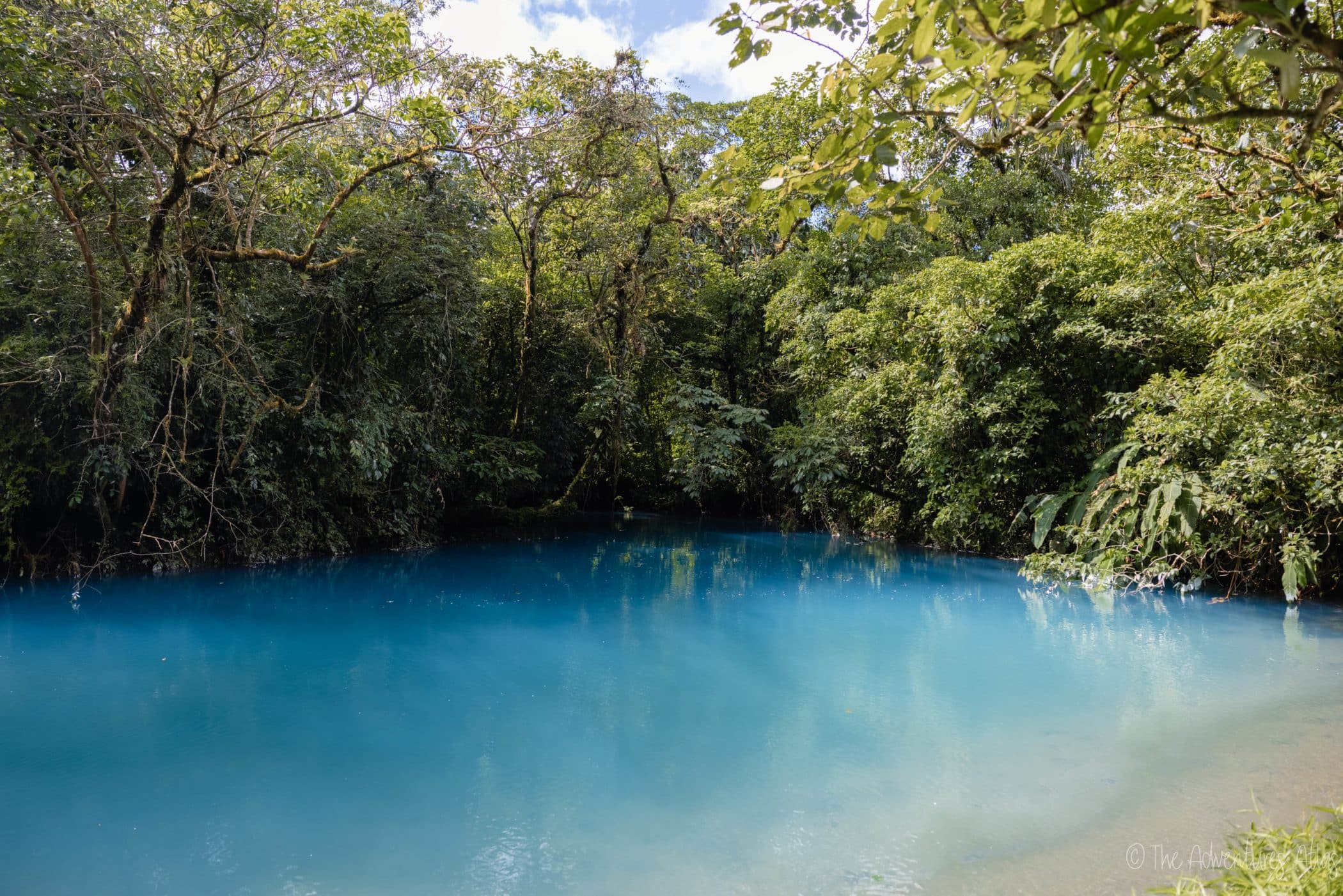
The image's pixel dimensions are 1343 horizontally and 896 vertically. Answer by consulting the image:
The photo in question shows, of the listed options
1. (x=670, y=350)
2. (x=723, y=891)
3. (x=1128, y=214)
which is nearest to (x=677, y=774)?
(x=723, y=891)

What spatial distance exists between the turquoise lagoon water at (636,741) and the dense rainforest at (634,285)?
1643 millimetres

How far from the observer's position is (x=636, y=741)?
414cm

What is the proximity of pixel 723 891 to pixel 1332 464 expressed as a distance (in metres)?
6.43

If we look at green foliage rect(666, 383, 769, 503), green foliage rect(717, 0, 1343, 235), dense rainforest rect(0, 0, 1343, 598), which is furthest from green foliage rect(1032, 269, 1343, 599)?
green foliage rect(666, 383, 769, 503)

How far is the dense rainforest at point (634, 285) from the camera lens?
2.62 meters

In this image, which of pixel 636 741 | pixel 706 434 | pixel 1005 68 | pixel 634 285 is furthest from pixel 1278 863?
pixel 634 285

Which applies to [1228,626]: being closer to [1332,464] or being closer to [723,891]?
[1332,464]

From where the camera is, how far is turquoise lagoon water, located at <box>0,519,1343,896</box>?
291cm

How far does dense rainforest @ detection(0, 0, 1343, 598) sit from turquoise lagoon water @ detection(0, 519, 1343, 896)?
1.64 metres

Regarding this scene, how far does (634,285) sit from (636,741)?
11.7 m

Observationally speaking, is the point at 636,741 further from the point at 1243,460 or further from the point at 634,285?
the point at 634,285

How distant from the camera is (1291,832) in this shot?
2879mm

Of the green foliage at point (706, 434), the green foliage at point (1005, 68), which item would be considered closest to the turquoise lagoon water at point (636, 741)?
the green foliage at point (1005, 68)

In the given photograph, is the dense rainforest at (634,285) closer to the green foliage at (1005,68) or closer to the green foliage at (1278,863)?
the green foliage at (1005,68)
